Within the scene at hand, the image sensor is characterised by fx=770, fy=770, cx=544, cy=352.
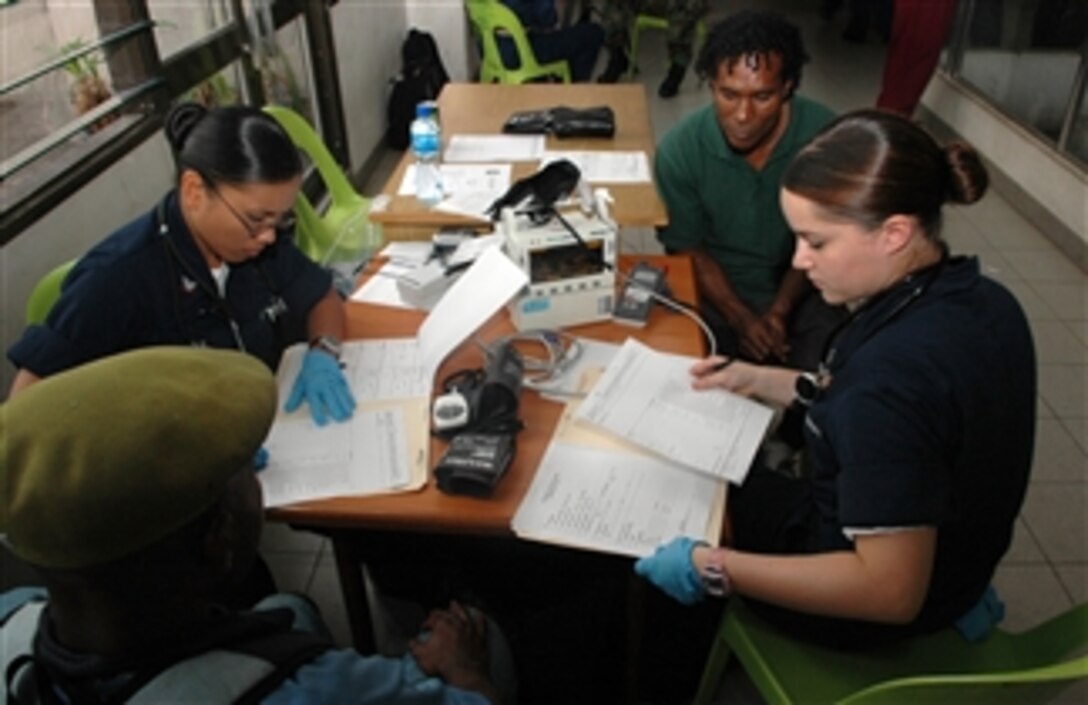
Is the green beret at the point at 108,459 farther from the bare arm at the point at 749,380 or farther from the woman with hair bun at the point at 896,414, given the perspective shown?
the bare arm at the point at 749,380

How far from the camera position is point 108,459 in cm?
66

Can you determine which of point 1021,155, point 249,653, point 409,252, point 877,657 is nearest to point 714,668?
point 877,657

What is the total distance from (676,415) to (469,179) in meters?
1.10

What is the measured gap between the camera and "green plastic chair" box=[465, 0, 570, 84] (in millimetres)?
4125

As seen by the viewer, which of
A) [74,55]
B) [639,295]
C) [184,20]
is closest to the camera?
[639,295]

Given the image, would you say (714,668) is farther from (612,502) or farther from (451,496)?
(451,496)

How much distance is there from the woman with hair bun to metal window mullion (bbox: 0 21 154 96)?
168 cm

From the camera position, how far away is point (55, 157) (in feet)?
6.33

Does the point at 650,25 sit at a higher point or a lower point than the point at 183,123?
lower

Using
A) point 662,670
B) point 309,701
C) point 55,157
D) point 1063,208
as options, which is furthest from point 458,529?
point 1063,208

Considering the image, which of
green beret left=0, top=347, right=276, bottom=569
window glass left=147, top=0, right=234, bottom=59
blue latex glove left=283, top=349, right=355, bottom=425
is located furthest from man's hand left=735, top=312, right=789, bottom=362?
window glass left=147, top=0, right=234, bottom=59

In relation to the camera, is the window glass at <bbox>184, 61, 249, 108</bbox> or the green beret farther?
the window glass at <bbox>184, 61, 249, 108</bbox>

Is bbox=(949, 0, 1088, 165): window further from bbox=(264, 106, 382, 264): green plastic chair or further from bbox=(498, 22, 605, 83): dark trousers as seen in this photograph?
bbox=(264, 106, 382, 264): green plastic chair

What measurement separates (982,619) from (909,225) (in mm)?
648
